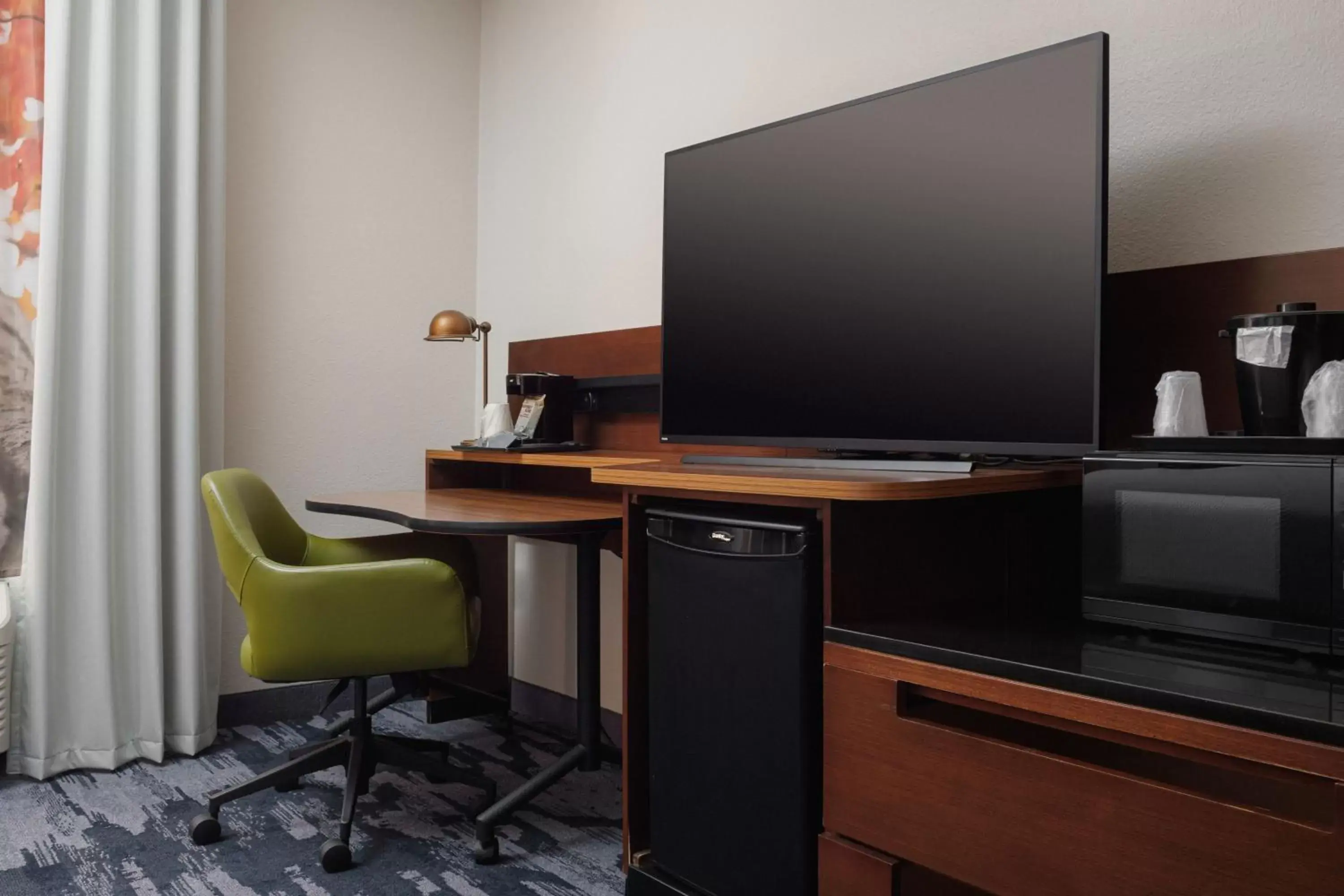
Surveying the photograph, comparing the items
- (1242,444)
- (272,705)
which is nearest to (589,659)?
→ (272,705)

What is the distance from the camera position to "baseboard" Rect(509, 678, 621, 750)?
299 centimetres

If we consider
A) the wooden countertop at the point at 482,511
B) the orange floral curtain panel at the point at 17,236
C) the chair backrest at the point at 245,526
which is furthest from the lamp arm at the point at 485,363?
the orange floral curtain panel at the point at 17,236

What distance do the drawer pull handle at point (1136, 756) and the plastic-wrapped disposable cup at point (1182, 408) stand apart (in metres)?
0.47

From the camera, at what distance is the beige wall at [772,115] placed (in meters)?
1.63

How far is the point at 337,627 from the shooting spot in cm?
213

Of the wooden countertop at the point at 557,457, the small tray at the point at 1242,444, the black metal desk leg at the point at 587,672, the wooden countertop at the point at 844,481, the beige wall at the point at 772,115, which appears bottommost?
the black metal desk leg at the point at 587,672

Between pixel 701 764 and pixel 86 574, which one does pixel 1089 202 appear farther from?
pixel 86 574

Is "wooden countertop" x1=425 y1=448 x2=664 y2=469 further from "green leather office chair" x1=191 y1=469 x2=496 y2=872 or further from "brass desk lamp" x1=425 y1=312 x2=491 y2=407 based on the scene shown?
"green leather office chair" x1=191 y1=469 x2=496 y2=872

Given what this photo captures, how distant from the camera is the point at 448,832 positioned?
2.29 metres

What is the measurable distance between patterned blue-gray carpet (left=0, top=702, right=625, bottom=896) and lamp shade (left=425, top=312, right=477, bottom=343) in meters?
1.26

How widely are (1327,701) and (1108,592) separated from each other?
0.38m

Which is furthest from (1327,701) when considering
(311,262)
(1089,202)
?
(311,262)

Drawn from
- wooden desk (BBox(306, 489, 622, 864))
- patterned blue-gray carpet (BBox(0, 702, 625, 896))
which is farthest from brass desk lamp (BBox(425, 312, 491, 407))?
patterned blue-gray carpet (BBox(0, 702, 625, 896))

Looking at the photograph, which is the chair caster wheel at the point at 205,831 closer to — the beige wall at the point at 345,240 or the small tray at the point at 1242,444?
the beige wall at the point at 345,240
